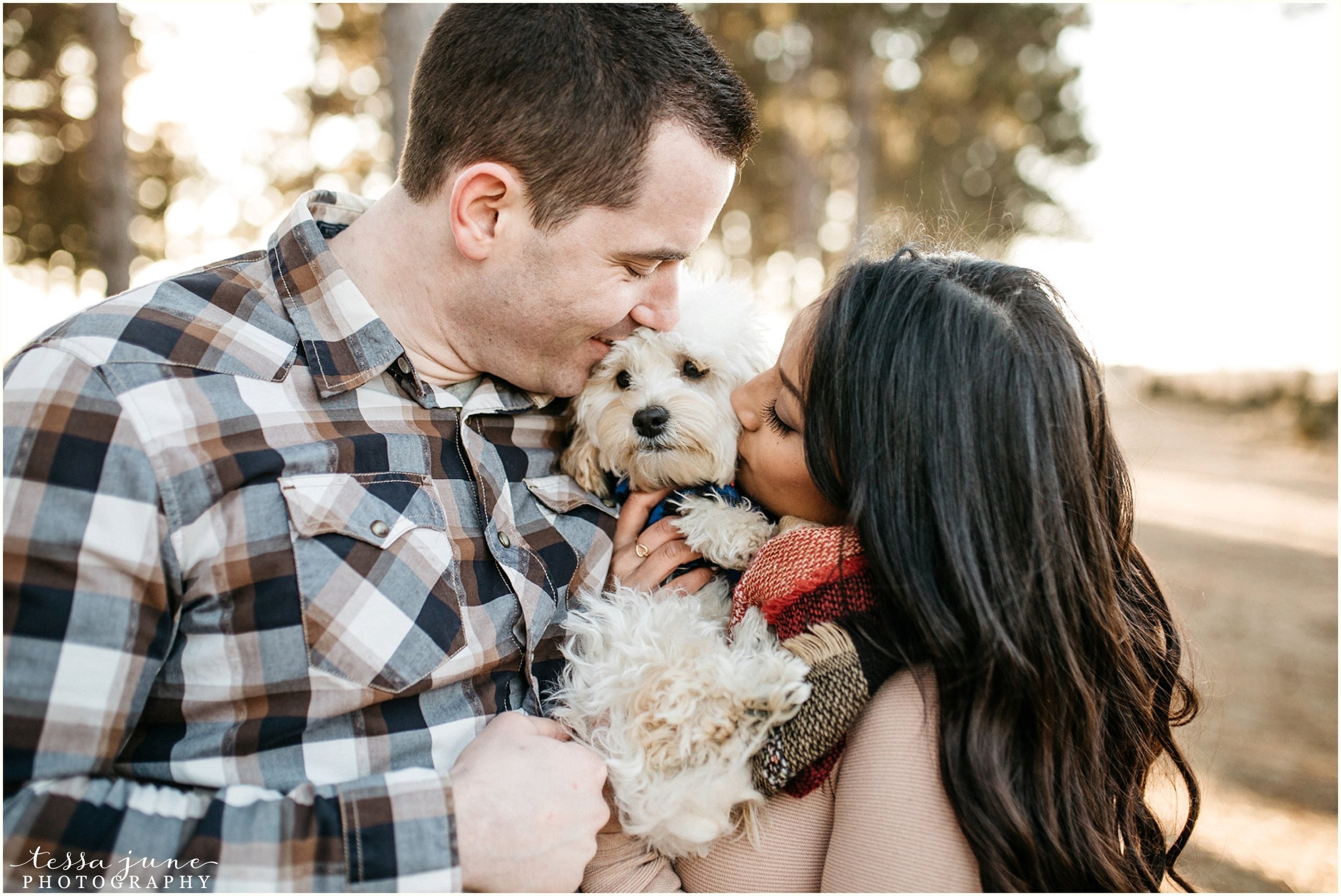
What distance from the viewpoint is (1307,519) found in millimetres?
13375

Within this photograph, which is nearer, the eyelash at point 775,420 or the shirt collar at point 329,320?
the shirt collar at point 329,320

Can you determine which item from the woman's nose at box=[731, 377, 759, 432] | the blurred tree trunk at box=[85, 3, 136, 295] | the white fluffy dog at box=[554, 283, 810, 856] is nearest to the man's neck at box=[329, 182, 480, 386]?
the white fluffy dog at box=[554, 283, 810, 856]

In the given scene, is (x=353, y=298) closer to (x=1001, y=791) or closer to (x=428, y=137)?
(x=428, y=137)

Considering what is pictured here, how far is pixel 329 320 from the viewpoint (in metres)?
2.23

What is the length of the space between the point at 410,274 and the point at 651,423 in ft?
2.81

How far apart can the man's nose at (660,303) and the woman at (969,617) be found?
2.26 ft

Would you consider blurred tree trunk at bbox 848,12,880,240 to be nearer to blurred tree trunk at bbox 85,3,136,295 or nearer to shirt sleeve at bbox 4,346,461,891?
blurred tree trunk at bbox 85,3,136,295

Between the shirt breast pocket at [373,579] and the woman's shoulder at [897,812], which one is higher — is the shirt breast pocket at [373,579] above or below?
above

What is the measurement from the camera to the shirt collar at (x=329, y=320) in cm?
216

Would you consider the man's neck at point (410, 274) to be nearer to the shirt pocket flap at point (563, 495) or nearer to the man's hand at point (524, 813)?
the shirt pocket flap at point (563, 495)

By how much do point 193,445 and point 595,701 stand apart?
111 centimetres

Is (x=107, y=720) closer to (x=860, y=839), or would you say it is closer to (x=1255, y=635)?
(x=860, y=839)

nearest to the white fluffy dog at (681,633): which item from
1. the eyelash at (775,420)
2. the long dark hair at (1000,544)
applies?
the eyelash at (775,420)

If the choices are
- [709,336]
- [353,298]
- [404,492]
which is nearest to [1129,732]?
[709,336]
